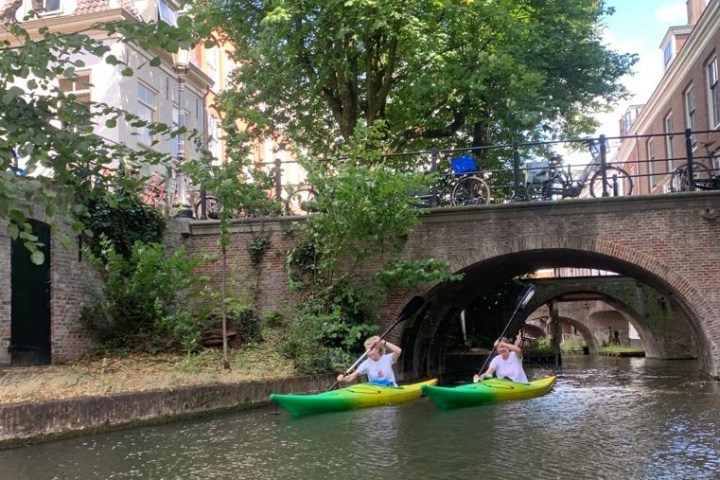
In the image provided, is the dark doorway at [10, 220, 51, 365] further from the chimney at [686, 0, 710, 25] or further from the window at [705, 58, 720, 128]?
the chimney at [686, 0, 710, 25]

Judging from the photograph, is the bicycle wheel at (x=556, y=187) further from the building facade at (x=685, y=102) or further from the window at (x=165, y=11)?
the window at (x=165, y=11)


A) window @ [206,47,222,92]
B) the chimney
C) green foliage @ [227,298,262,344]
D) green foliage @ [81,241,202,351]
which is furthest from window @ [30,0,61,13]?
the chimney

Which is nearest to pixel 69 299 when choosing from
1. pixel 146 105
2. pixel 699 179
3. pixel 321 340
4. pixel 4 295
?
pixel 4 295

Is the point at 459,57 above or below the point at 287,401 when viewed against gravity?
above

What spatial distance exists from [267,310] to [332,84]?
6.12 meters

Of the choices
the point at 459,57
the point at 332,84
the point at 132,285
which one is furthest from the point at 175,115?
the point at 132,285

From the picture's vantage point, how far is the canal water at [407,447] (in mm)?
6457

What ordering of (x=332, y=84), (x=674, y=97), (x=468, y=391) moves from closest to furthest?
(x=468, y=391) < (x=332, y=84) < (x=674, y=97)

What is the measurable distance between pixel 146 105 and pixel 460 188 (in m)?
11.0

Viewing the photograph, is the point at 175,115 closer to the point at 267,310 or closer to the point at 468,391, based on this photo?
the point at 267,310

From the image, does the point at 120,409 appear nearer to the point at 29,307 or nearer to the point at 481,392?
the point at 29,307

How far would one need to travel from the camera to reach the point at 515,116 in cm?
1659

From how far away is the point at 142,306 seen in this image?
1284 cm

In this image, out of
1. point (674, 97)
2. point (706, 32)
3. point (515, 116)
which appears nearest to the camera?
point (515, 116)
